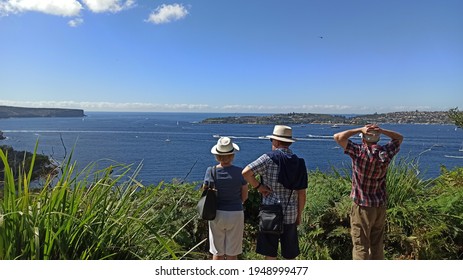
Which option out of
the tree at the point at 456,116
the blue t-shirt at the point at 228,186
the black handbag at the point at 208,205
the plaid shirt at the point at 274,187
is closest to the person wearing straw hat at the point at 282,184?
the plaid shirt at the point at 274,187

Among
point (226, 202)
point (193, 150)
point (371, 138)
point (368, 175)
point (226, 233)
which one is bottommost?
point (193, 150)

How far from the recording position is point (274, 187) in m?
3.36

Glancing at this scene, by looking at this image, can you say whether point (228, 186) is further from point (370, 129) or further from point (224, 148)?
point (370, 129)

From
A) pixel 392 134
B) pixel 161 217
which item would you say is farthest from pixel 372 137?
pixel 161 217

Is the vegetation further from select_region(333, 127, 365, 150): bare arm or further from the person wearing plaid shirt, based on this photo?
select_region(333, 127, 365, 150): bare arm

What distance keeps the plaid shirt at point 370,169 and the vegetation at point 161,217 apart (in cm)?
95

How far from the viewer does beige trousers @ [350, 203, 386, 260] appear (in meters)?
3.46

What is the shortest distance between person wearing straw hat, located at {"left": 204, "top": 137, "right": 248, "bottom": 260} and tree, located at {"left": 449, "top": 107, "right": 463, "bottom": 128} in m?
7.66

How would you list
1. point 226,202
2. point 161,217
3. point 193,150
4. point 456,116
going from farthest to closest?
point 193,150, point 456,116, point 161,217, point 226,202

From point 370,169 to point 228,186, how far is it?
4.21 feet

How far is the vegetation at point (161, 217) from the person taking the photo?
215 cm

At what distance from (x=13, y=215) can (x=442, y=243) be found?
399 centimetres

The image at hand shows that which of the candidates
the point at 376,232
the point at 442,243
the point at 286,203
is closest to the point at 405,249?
the point at 442,243

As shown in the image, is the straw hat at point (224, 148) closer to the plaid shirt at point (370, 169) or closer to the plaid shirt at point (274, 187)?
the plaid shirt at point (274, 187)
